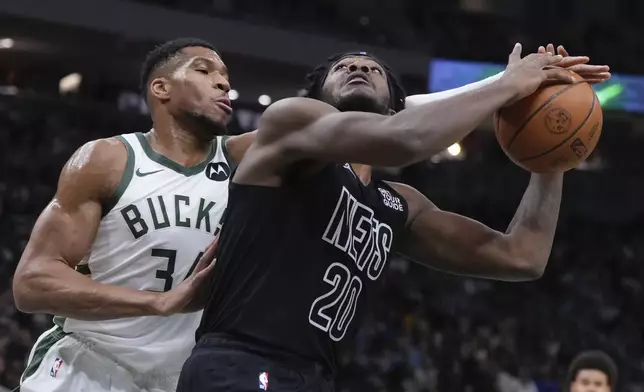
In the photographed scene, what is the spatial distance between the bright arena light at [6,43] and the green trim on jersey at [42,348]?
11.6 meters

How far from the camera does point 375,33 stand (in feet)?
52.3

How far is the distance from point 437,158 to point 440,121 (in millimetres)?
14205

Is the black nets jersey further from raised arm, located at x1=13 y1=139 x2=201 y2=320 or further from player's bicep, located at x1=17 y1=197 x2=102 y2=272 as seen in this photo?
player's bicep, located at x1=17 y1=197 x2=102 y2=272

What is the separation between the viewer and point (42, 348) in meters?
3.45

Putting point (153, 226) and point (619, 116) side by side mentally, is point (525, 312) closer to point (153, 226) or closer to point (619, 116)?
point (619, 116)

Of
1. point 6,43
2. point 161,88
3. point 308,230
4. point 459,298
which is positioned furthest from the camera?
point 6,43

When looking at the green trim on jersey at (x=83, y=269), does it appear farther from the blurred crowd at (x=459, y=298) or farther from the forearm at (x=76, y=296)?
the blurred crowd at (x=459, y=298)

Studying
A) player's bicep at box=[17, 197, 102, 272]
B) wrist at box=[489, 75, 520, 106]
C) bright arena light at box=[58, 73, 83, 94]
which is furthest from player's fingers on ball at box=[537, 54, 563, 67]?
bright arena light at box=[58, 73, 83, 94]

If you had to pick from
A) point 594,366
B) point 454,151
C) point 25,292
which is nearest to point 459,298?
point 454,151

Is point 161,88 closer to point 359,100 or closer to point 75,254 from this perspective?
point 75,254

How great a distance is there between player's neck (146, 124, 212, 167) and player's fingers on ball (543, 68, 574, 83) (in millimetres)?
1259

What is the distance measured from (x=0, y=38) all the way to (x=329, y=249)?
1262 cm

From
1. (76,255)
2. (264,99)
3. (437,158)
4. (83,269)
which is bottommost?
(437,158)

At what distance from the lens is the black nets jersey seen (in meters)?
2.66
